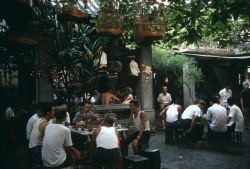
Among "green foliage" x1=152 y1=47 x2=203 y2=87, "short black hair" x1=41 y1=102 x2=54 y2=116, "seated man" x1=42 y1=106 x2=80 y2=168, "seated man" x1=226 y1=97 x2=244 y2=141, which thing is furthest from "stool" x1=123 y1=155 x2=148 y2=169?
"green foliage" x1=152 y1=47 x2=203 y2=87

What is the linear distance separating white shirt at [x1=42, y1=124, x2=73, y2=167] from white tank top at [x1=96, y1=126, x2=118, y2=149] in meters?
0.69

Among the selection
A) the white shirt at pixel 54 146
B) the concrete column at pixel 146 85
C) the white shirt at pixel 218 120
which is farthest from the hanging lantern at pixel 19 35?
the concrete column at pixel 146 85

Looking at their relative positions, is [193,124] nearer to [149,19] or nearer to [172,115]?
[172,115]

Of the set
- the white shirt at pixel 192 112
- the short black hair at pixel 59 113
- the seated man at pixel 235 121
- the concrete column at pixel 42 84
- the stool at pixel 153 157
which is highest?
the concrete column at pixel 42 84

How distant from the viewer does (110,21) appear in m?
4.66

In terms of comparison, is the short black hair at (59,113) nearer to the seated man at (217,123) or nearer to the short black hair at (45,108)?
the short black hair at (45,108)

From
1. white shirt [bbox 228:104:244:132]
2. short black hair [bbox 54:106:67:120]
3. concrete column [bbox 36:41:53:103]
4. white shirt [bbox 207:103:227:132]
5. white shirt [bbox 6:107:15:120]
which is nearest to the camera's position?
short black hair [bbox 54:106:67:120]

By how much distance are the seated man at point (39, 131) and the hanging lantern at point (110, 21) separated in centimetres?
187

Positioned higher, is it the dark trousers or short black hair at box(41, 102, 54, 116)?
short black hair at box(41, 102, 54, 116)

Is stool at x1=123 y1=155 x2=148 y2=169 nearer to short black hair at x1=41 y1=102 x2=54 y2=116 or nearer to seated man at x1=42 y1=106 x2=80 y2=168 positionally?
seated man at x1=42 y1=106 x2=80 y2=168

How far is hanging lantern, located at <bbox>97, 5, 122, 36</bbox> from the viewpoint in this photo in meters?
4.61

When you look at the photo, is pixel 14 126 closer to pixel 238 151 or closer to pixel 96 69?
pixel 96 69

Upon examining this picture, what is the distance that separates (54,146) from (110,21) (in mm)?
2515

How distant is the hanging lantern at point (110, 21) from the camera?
182 inches
